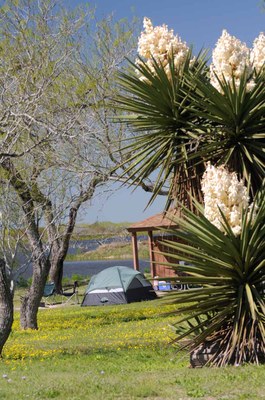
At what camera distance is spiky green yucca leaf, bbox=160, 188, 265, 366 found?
8547 mm

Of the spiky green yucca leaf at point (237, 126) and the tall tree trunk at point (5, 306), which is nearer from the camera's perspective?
the spiky green yucca leaf at point (237, 126)

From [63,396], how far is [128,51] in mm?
16004

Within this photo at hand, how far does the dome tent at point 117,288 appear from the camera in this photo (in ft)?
91.0

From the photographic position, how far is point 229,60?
9570 mm

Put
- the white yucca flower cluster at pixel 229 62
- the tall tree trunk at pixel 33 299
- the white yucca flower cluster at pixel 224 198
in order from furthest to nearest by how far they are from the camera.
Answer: the tall tree trunk at pixel 33 299
the white yucca flower cluster at pixel 229 62
the white yucca flower cluster at pixel 224 198

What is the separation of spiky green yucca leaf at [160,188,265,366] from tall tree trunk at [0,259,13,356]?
15.4 feet

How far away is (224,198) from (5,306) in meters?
5.48

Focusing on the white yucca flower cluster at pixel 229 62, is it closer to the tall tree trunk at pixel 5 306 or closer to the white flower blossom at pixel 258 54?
the white flower blossom at pixel 258 54

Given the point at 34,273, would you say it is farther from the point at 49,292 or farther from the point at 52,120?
the point at 49,292

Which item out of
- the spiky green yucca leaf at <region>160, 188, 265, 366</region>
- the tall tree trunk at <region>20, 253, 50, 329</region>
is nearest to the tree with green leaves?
the tall tree trunk at <region>20, 253, 50, 329</region>

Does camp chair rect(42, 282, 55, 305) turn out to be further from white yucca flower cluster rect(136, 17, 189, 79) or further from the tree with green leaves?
white yucca flower cluster rect(136, 17, 189, 79)

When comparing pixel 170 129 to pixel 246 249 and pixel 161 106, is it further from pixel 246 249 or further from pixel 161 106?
pixel 246 249

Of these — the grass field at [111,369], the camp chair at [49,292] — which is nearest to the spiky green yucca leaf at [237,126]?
the grass field at [111,369]

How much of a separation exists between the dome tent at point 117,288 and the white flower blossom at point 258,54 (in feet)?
60.1
